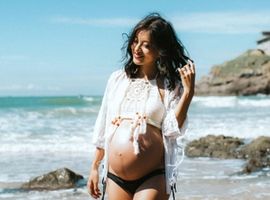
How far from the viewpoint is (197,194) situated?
962 centimetres

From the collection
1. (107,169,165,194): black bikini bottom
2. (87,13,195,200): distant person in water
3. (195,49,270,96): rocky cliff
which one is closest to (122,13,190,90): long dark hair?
(87,13,195,200): distant person in water

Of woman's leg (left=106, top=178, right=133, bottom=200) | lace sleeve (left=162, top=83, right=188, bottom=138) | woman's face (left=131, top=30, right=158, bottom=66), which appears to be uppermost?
woman's face (left=131, top=30, right=158, bottom=66)

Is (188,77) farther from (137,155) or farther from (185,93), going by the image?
(137,155)

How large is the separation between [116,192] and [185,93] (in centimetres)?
77

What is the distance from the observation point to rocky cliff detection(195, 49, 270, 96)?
72812 mm

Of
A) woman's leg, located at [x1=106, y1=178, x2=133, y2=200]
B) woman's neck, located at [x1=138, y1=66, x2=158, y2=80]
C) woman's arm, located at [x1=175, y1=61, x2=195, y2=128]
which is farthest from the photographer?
woman's neck, located at [x1=138, y1=66, x2=158, y2=80]

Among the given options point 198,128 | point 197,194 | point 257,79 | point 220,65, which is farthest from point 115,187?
point 220,65

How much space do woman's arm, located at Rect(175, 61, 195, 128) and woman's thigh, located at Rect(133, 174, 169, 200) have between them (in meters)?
0.37

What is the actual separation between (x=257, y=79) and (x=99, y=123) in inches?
2797

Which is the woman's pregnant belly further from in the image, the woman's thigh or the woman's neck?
the woman's neck

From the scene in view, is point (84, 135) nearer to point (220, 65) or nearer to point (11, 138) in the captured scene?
point (11, 138)

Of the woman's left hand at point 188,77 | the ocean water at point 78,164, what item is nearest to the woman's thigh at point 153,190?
the woman's left hand at point 188,77

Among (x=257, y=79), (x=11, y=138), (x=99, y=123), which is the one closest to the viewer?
(x=99, y=123)

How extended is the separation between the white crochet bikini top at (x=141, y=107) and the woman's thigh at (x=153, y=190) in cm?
21
